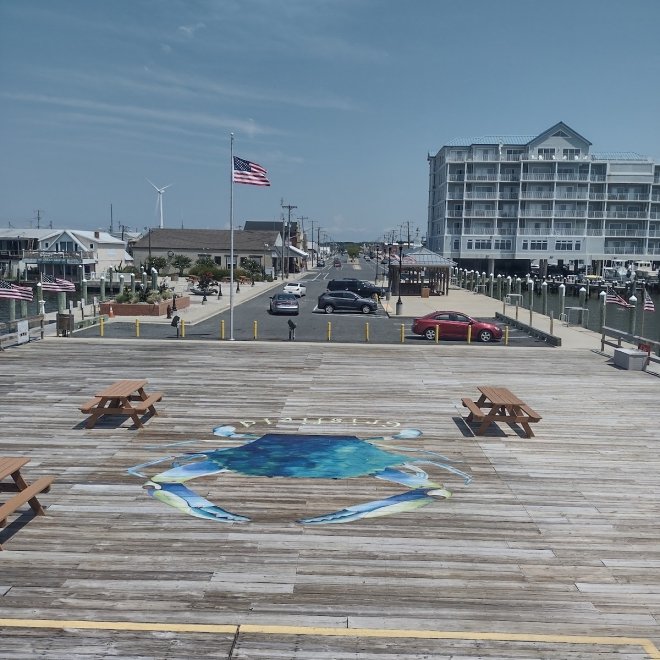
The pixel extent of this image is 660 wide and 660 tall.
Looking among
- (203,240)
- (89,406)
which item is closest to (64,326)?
(89,406)

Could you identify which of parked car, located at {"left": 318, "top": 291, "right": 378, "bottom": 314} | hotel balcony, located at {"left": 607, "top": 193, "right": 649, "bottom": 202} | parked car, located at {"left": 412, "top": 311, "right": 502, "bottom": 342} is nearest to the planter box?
parked car, located at {"left": 318, "top": 291, "right": 378, "bottom": 314}

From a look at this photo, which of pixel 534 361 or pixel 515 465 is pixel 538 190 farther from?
pixel 515 465

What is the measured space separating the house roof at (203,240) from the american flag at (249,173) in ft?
254

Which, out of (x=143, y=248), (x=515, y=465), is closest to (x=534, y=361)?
(x=515, y=465)

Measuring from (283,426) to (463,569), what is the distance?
7.19 meters

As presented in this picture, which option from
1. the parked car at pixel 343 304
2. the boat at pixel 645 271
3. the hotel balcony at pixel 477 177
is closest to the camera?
the parked car at pixel 343 304

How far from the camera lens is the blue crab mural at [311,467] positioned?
1023 centimetres

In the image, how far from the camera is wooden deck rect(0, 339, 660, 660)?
6.82 m

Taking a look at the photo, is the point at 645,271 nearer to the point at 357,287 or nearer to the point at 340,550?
the point at 357,287

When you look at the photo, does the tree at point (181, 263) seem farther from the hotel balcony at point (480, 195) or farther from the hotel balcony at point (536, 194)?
the hotel balcony at point (536, 194)

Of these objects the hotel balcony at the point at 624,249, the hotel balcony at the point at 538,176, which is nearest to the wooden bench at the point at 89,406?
the hotel balcony at the point at 538,176

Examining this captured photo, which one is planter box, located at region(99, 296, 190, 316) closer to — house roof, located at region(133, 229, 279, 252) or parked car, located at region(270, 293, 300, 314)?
parked car, located at region(270, 293, 300, 314)

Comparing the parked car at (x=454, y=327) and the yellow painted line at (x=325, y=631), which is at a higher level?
the parked car at (x=454, y=327)

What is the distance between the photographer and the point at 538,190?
104625 millimetres
